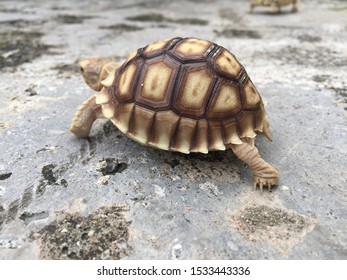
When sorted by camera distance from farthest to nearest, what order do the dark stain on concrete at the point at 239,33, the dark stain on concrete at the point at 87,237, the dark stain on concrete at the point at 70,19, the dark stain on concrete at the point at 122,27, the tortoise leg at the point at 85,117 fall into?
the dark stain on concrete at the point at 70,19
the dark stain on concrete at the point at 122,27
the dark stain on concrete at the point at 239,33
the tortoise leg at the point at 85,117
the dark stain on concrete at the point at 87,237

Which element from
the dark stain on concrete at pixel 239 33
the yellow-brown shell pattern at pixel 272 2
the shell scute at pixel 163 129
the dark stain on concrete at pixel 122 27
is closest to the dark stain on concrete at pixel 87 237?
the shell scute at pixel 163 129

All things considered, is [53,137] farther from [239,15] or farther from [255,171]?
[239,15]

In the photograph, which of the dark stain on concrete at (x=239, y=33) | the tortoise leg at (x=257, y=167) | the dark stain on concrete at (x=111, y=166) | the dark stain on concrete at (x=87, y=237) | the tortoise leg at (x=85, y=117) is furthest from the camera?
the dark stain on concrete at (x=239, y=33)

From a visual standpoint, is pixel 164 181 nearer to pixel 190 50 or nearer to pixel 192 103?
pixel 192 103

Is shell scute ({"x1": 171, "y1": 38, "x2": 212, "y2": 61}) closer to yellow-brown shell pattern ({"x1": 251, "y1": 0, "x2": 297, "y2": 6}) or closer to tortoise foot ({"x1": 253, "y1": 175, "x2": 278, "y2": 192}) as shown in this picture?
tortoise foot ({"x1": 253, "y1": 175, "x2": 278, "y2": 192})

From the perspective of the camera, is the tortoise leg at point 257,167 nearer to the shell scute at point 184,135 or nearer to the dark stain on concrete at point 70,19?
the shell scute at point 184,135

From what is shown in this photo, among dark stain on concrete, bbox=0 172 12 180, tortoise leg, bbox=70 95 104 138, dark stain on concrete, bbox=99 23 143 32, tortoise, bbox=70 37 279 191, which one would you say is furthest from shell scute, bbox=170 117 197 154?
dark stain on concrete, bbox=99 23 143 32
